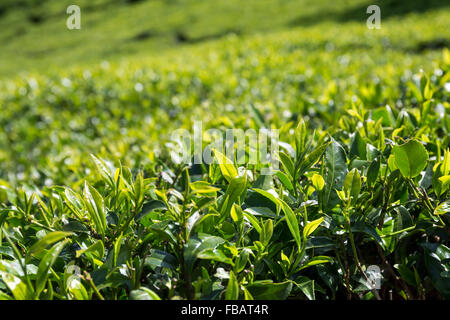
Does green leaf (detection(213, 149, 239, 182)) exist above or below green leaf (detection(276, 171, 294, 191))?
above

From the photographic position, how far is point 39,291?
2.72ft

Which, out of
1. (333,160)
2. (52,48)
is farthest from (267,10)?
(333,160)

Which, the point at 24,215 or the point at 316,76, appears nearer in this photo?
the point at 24,215

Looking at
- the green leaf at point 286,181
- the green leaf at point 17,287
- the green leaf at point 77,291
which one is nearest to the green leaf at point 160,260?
the green leaf at point 77,291

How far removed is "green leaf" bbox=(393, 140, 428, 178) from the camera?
38.7 inches

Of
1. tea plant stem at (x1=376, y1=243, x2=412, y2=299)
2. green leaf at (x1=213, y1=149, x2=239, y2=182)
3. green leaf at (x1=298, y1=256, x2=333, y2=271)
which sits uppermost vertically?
green leaf at (x1=213, y1=149, x2=239, y2=182)

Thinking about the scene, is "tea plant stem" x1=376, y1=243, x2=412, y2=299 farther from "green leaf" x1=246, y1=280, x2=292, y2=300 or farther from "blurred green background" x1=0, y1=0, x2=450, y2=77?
"blurred green background" x1=0, y1=0, x2=450, y2=77

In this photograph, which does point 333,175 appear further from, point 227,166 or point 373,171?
point 227,166

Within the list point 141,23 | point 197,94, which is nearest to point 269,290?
point 197,94

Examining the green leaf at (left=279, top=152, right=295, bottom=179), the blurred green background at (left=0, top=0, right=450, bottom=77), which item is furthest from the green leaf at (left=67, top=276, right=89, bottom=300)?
the blurred green background at (left=0, top=0, right=450, bottom=77)

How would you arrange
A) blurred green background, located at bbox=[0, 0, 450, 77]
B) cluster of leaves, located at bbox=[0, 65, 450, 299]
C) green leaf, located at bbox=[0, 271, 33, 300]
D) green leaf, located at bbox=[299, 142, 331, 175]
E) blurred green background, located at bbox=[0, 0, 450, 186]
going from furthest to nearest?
1. blurred green background, located at bbox=[0, 0, 450, 77]
2. blurred green background, located at bbox=[0, 0, 450, 186]
3. green leaf, located at bbox=[299, 142, 331, 175]
4. cluster of leaves, located at bbox=[0, 65, 450, 299]
5. green leaf, located at bbox=[0, 271, 33, 300]

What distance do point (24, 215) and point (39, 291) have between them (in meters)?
0.50
